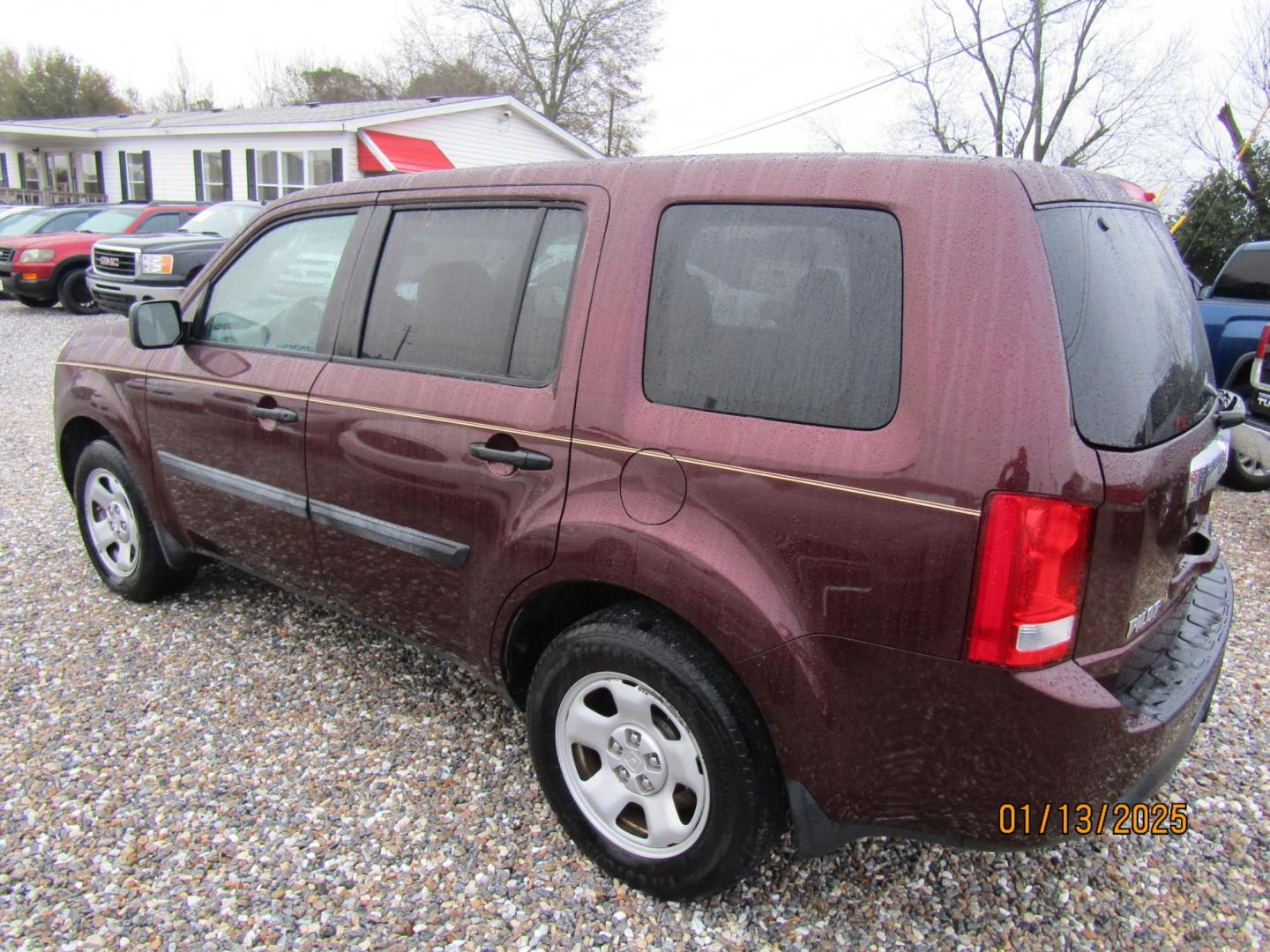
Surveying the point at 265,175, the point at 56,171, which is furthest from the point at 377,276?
the point at 56,171

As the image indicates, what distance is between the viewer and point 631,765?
2.21m

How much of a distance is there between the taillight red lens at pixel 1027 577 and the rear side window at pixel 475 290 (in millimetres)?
1177

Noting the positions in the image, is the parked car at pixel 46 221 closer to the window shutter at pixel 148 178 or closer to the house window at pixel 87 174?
the window shutter at pixel 148 178

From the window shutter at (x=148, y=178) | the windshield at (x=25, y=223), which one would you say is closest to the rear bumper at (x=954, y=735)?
the windshield at (x=25, y=223)

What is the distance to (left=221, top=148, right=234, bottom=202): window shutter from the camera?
23.4m

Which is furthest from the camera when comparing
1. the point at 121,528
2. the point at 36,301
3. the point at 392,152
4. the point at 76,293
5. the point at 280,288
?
the point at 392,152

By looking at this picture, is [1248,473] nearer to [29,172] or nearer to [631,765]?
[631,765]

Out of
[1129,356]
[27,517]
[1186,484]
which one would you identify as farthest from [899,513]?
[27,517]

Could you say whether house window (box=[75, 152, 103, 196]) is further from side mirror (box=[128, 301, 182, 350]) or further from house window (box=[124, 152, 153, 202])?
side mirror (box=[128, 301, 182, 350])

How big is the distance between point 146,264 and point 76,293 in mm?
3866

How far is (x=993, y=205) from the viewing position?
5.55 feet

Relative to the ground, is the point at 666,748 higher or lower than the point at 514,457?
lower

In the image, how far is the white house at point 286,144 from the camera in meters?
20.9

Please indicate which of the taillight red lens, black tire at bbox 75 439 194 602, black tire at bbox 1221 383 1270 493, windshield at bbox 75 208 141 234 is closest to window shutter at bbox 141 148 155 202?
windshield at bbox 75 208 141 234
